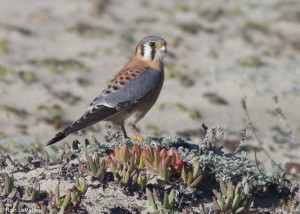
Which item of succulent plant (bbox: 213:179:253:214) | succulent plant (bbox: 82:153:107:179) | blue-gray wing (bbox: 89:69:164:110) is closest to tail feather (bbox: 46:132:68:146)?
succulent plant (bbox: 82:153:107:179)

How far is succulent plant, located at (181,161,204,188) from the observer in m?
6.14

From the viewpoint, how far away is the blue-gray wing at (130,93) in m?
7.48

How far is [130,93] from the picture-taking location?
7609mm

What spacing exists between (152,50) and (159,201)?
2.71 m

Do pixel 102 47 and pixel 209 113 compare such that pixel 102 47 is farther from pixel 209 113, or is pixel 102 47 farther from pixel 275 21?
pixel 275 21

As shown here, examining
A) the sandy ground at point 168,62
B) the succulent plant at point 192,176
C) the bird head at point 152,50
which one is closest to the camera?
the succulent plant at point 192,176

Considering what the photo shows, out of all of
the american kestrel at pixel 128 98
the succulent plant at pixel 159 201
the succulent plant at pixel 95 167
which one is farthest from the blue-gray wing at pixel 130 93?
the succulent plant at pixel 159 201

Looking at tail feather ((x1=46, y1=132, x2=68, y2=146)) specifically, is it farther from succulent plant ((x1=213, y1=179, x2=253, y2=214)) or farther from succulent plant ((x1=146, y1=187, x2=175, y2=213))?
succulent plant ((x1=213, y1=179, x2=253, y2=214))

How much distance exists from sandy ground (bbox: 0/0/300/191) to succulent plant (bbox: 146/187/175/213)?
3989 mm

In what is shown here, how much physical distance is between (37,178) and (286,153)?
197 inches

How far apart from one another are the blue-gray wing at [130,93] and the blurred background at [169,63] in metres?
2.32

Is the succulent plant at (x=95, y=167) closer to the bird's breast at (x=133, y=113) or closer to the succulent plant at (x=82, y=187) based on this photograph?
the succulent plant at (x=82, y=187)

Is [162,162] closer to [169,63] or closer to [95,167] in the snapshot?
[95,167]

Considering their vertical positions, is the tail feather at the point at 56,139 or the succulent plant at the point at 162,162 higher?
the tail feather at the point at 56,139
